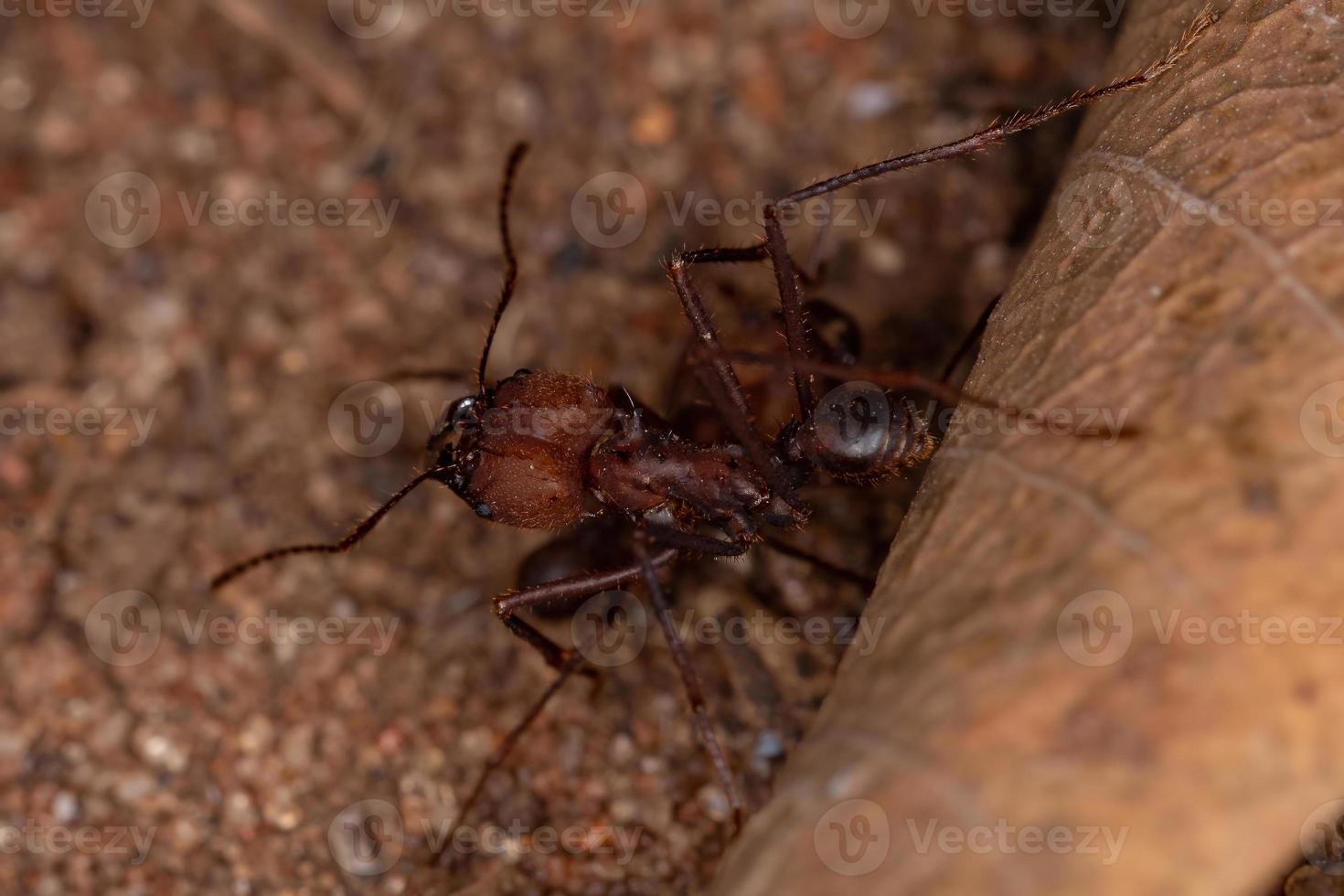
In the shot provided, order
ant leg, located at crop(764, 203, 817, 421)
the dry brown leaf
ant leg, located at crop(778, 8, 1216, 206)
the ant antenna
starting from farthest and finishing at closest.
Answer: the ant antenna < ant leg, located at crop(764, 203, 817, 421) < ant leg, located at crop(778, 8, 1216, 206) < the dry brown leaf

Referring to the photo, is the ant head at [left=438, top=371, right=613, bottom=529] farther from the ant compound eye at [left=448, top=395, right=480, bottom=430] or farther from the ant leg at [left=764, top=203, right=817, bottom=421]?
the ant leg at [left=764, top=203, right=817, bottom=421]

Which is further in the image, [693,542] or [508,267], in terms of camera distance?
[508,267]

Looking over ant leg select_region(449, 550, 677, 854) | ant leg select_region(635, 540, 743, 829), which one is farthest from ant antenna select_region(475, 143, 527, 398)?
ant leg select_region(635, 540, 743, 829)

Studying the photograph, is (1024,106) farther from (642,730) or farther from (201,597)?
(201,597)

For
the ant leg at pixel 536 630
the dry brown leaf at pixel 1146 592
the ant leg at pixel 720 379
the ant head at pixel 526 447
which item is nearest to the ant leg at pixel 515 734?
the ant leg at pixel 536 630

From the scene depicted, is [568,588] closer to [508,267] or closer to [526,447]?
[526,447]

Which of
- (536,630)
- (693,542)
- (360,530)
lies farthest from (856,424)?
(360,530)

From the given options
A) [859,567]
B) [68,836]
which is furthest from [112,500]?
[859,567]
